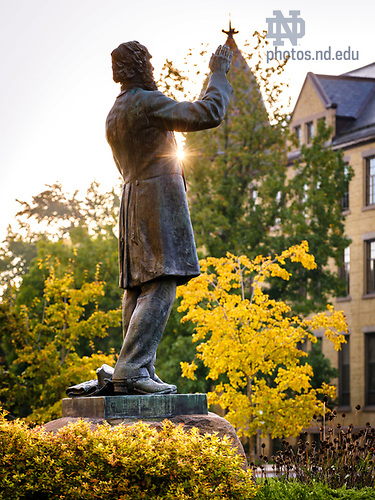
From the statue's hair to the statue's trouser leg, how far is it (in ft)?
5.78

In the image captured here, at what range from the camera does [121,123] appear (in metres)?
8.09

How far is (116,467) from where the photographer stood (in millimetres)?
6348

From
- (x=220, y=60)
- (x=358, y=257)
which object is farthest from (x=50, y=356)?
(x=358, y=257)

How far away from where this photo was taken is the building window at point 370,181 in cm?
3856

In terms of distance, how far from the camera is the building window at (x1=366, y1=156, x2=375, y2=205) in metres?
38.6

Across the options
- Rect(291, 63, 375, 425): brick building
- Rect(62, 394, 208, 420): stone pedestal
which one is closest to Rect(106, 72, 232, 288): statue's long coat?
Rect(62, 394, 208, 420): stone pedestal

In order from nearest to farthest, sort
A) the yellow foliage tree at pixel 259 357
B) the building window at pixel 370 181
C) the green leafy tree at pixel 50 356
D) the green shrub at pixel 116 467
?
the green shrub at pixel 116 467
the yellow foliage tree at pixel 259 357
the green leafy tree at pixel 50 356
the building window at pixel 370 181

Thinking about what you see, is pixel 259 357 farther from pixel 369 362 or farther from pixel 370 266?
pixel 370 266

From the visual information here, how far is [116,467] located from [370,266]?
1304 inches

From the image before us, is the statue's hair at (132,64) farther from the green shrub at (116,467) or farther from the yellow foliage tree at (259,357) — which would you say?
the yellow foliage tree at (259,357)

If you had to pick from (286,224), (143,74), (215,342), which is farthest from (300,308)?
(143,74)

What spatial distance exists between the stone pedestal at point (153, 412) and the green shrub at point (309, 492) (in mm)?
1125

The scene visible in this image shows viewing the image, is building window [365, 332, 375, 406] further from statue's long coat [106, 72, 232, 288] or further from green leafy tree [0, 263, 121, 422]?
statue's long coat [106, 72, 232, 288]

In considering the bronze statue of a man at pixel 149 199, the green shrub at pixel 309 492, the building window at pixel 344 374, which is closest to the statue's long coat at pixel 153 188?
the bronze statue of a man at pixel 149 199
